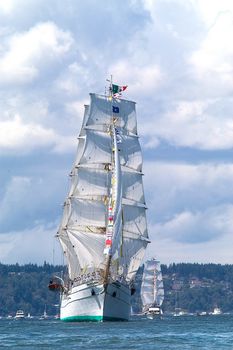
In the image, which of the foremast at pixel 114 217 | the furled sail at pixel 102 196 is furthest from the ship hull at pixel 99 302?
the furled sail at pixel 102 196

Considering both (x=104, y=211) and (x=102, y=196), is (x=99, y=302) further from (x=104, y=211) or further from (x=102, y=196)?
(x=102, y=196)

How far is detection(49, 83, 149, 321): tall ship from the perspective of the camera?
440 feet

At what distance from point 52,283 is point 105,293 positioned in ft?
99.6

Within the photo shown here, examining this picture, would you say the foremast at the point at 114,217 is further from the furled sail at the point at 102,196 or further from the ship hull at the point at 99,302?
the furled sail at the point at 102,196

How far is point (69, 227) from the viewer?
147 metres

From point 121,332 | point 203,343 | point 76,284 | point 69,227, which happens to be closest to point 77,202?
point 69,227

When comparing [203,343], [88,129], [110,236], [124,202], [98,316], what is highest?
[88,129]

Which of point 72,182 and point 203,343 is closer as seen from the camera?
point 203,343

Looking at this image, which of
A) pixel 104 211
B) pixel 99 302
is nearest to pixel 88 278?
pixel 99 302

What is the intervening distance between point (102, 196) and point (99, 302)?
2203cm

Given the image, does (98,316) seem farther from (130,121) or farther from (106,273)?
(130,121)

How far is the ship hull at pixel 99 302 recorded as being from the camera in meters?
130

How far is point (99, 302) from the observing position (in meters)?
130

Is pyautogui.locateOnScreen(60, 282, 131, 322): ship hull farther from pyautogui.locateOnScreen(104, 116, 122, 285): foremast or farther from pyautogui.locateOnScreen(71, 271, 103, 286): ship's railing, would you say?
pyautogui.locateOnScreen(104, 116, 122, 285): foremast
